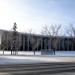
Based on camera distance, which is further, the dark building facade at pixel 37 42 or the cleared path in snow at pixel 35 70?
the dark building facade at pixel 37 42

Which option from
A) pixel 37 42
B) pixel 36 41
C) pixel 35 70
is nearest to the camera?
pixel 35 70

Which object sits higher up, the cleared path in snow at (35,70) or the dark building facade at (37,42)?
the dark building facade at (37,42)

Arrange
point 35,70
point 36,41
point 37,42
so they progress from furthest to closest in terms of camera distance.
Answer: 1. point 36,41
2. point 37,42
3. point 35,70

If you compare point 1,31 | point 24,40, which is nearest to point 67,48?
point 24,40

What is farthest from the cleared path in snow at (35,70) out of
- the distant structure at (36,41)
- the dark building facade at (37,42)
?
the dark building facade at (37,42)

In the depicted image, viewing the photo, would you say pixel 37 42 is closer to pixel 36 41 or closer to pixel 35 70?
pixel 36 41

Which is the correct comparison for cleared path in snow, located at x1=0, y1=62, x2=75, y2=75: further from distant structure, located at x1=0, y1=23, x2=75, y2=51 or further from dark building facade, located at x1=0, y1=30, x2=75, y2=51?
dark building facade, located at x1=0, y1=30, x2=75, y2=51

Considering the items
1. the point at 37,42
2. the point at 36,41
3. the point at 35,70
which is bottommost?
the point at 35,70

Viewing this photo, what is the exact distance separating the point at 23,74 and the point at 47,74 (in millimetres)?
1548

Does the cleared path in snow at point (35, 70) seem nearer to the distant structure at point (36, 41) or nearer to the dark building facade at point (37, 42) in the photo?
the distant structure at point (36, 41)

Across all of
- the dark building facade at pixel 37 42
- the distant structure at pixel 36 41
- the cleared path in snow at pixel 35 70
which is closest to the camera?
the cleared path in snow at pixel 35 70

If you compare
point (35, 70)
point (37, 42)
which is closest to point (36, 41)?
point (37, 42)

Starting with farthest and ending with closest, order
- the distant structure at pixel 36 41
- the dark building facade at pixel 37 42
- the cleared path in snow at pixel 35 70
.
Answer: the dark building facade at pixel 37 42, the distant structure at pixel 36 41, the cleared path in snow at pixel 35 70

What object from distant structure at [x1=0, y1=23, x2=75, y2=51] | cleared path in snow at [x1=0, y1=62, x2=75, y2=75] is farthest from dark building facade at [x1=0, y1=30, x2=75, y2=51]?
cleared path in snow at [x1=0, y1=62, x2=75, y2=75]
